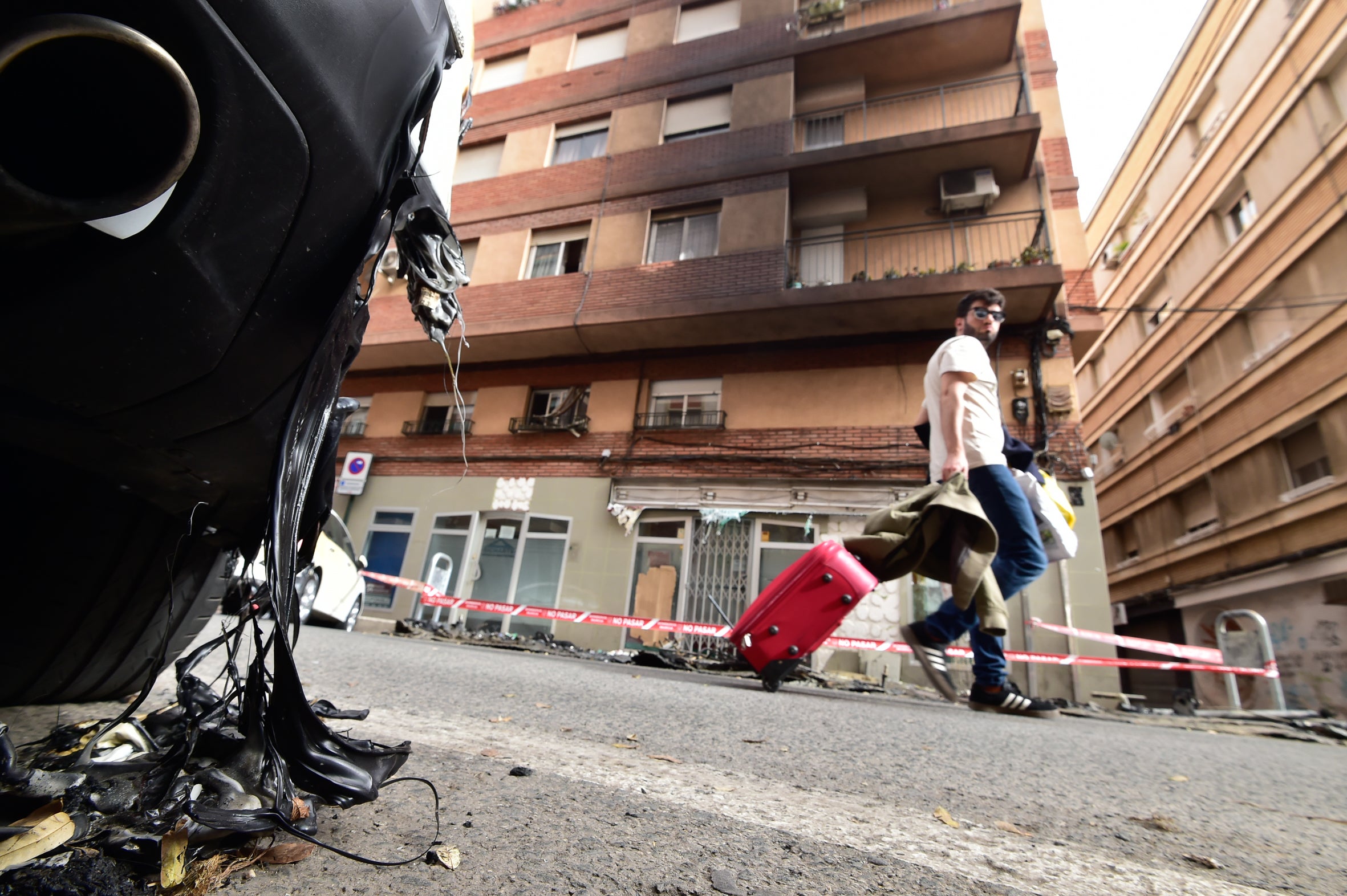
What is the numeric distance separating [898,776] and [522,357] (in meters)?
12.2

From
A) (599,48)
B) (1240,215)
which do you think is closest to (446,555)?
(599,48)

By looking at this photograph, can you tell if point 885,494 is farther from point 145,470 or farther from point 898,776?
point 145,470

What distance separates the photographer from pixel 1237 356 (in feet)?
47.5

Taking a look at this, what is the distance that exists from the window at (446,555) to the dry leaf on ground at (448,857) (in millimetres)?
11354

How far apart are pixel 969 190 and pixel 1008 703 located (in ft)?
32.7

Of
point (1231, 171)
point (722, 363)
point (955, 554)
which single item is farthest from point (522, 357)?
point (1231, 171)

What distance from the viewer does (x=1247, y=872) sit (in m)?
1.14

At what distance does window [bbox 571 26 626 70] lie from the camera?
14.7 metres

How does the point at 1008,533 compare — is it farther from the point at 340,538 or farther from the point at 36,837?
the point at 340,538

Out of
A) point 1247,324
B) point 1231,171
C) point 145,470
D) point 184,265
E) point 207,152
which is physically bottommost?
point 145,470

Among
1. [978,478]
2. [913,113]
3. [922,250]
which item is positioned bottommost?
[978,478]

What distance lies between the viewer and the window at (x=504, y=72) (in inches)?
611

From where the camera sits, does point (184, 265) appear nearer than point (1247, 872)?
Yes

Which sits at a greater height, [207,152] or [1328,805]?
[207,152]
